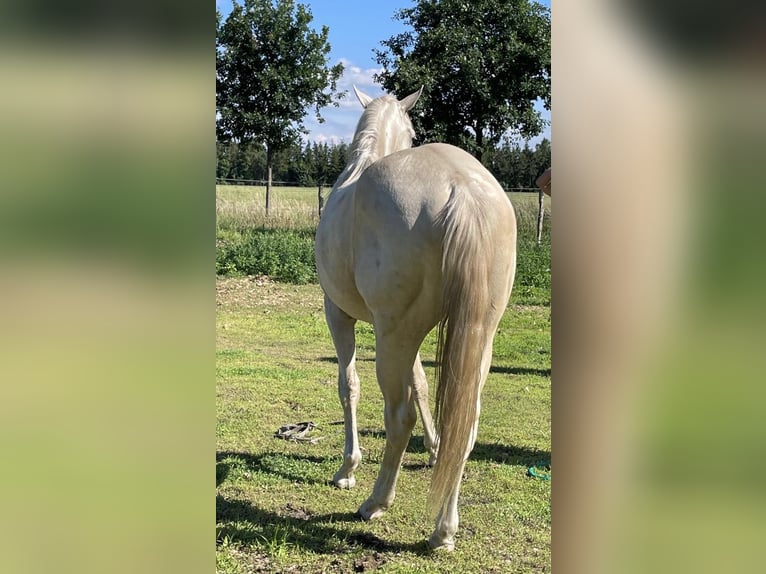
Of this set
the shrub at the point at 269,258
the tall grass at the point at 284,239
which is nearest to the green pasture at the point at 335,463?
the tall grass at the point at 284,239

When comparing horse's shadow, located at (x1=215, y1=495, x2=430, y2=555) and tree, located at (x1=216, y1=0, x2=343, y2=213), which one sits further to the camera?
tree, located at (x1=216, y1=0, x2=343, y2=213)

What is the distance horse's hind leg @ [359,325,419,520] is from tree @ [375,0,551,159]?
32.5 ft

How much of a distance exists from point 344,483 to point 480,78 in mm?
10854

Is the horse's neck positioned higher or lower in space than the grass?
higher

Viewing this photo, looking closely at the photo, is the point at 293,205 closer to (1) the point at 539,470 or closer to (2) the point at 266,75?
(2) the point at 266,75

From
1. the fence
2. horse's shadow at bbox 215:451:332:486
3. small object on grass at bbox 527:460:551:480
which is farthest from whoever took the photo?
the fence

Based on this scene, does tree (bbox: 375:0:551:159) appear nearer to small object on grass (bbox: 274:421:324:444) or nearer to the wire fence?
the wire fence

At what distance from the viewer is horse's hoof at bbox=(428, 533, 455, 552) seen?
276 cm

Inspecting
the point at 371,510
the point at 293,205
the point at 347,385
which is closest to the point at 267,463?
the point at 347,385

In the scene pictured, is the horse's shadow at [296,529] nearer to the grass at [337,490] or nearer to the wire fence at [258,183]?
the grass at [337,490]

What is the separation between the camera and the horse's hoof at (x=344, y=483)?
11.4 feet

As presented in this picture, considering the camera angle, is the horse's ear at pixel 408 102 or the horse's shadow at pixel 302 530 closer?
the horse's shadow at pixel 302 530

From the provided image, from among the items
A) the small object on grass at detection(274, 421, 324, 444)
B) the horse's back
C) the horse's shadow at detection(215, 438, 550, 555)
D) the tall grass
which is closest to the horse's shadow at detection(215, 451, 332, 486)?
the horse's shadow at detection(215, 438, 550, 555)
